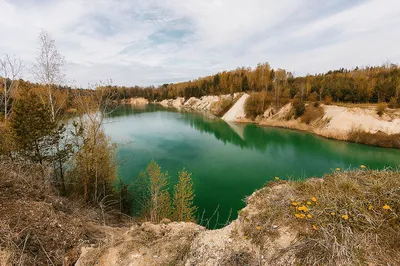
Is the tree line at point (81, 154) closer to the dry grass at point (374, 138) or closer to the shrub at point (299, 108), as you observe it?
the dry grass at point (374, 138)

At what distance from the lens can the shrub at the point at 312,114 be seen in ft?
112

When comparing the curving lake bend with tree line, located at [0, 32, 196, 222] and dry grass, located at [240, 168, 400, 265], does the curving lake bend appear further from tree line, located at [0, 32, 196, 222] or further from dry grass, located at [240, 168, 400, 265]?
dry grass, located at [240, 168, 400, 265]

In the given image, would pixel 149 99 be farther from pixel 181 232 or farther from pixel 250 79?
pixel 181 232

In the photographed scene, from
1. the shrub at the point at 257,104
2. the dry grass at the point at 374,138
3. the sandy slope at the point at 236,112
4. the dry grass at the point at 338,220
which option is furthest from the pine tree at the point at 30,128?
the sandy slope at the point at 236,112

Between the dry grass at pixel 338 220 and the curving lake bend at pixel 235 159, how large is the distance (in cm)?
705

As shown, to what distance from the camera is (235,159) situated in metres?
21.1

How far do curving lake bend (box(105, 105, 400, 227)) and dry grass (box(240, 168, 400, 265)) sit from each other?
23.1 ft

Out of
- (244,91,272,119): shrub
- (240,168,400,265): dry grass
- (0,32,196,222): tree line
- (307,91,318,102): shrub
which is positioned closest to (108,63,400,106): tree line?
(307,91,318,102): shrub

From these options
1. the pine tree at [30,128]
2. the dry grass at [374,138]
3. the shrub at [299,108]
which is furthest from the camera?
the shrub at [299,108]

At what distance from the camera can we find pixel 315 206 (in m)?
3.22

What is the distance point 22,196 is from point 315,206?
7.24 meters

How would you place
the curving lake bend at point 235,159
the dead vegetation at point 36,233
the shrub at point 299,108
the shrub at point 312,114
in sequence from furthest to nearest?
1. the shrub at point 299,108
2. the shrub at point 312,114
3. the curving lake bend at point 235,159
4. the dead vegetation at point 36,233

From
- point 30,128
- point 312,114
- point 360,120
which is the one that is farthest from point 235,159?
point 312,114

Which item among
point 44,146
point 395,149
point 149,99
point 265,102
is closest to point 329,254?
point 44,146
